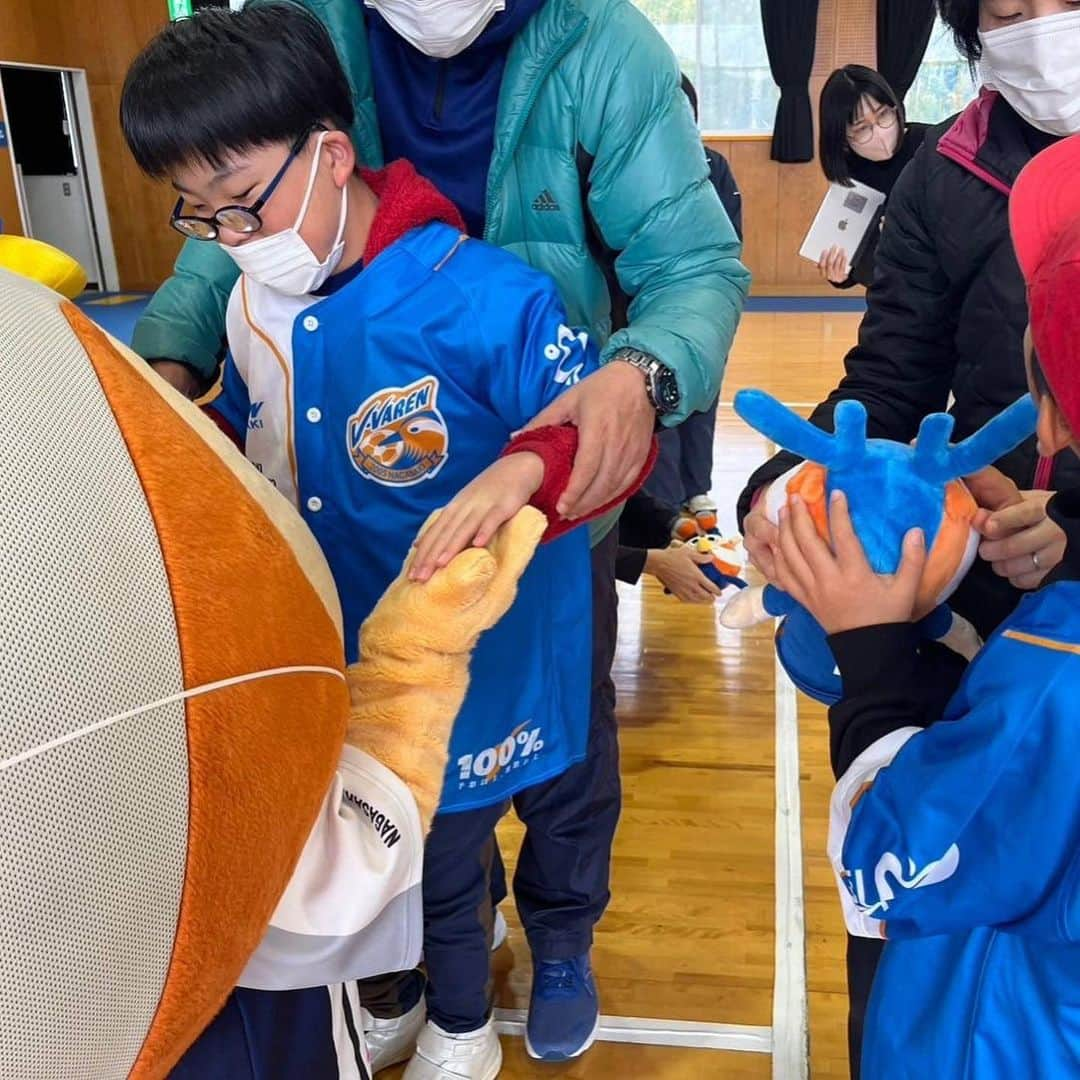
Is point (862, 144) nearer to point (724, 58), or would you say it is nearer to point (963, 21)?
point (963, 21)

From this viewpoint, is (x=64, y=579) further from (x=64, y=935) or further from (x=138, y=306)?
(x=138, y=306)

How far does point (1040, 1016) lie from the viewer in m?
0.75

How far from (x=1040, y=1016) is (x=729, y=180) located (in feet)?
10.3

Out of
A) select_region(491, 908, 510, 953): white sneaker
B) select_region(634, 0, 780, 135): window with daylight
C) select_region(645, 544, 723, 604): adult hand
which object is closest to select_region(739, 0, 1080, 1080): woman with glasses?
select_region(491, 908, 510, 953): white sneaker

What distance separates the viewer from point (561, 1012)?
5.08 feet

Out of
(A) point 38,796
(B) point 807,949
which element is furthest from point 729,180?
(A) point 38,796

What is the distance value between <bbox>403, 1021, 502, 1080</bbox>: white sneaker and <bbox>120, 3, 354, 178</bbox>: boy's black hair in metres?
1.16

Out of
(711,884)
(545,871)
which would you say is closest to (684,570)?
(711,884)

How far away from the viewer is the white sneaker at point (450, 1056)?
1479mm

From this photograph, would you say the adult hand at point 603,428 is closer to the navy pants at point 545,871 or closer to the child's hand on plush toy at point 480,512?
the child's hand on plush toy at point 480,512

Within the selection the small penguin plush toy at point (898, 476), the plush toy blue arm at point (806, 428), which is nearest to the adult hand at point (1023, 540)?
the small penguin plush toy at point (898, 476)

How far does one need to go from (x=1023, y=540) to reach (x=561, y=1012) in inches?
39.6

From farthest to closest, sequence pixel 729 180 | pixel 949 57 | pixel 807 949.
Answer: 1. pixel 949 57
2. pixel 729 180
3. pixel 807 949

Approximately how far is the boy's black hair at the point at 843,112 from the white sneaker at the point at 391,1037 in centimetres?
230
